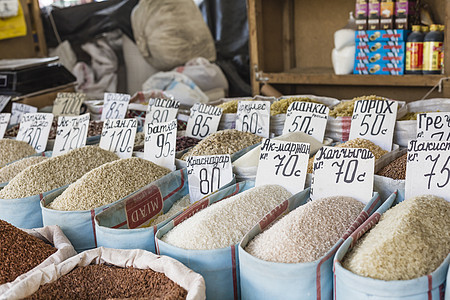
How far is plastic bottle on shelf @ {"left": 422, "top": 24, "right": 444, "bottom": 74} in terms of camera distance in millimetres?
2232

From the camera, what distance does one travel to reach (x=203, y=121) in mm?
1923

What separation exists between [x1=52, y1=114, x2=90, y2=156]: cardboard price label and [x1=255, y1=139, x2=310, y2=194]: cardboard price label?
2.64ft

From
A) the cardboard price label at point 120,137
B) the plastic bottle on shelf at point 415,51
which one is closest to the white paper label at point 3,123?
the cardboard price label at point 120,137

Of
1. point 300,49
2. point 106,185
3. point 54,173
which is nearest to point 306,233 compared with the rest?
point 106,185

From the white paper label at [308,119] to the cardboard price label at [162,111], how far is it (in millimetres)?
501

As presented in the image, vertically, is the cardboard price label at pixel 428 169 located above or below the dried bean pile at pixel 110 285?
above

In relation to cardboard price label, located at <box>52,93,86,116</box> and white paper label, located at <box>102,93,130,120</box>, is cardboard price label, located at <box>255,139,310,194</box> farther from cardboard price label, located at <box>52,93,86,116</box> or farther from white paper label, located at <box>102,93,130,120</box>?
cardboard price label, located at <box>52,93,86,116</box>

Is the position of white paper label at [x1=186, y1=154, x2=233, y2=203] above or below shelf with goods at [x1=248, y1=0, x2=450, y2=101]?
below

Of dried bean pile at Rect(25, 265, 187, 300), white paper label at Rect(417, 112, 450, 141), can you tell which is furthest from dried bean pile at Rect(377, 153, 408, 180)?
dried bean pile at Rect(25, 265, 187, 300)

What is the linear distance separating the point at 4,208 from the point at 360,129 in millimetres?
1060

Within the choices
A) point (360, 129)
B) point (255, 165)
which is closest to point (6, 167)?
point (255, 165)

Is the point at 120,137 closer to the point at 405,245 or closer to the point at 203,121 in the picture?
the point at 203,121

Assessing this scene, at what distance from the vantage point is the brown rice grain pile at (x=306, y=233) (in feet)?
2.91

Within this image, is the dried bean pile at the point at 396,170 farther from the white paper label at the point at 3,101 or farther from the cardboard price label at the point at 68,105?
the white paper label at the point at 3,101
